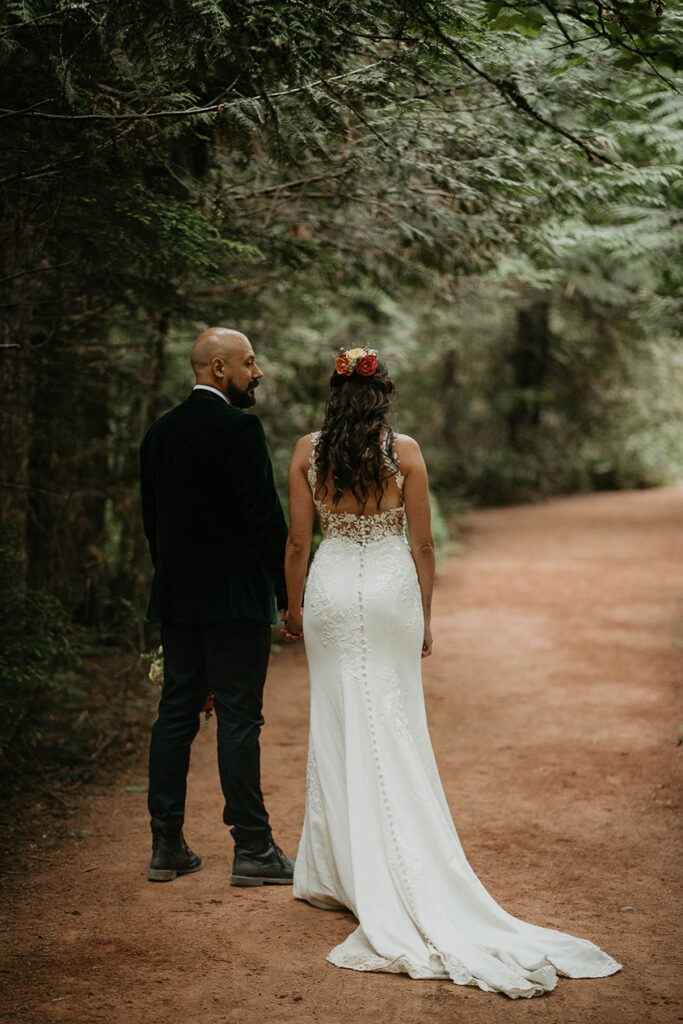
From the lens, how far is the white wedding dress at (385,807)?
362 centimetres

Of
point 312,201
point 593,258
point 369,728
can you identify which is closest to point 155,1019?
point 369,728

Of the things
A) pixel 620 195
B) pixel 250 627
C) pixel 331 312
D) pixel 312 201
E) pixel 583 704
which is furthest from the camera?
pixel 331 312

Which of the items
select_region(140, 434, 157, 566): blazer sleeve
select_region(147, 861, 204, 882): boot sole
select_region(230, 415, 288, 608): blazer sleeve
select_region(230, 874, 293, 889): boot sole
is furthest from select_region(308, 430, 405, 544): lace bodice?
select_region(147, 861, 204, 882): boot sole

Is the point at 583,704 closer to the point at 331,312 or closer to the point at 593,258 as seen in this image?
the point at 331,312

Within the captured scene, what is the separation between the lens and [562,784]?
20.2ft

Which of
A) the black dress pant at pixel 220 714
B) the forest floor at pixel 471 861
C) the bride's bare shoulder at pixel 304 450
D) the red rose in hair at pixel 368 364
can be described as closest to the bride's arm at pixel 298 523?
the bride's bare shoulder at pixel 304 450

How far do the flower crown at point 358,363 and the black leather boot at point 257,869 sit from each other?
2323 millimetres

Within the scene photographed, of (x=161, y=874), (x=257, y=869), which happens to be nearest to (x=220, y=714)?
(x=257, y=869)

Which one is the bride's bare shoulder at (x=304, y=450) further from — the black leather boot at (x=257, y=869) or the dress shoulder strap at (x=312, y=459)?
the black leather boot at (x=257, y=869)

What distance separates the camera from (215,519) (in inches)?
175

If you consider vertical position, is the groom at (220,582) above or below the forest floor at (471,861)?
above

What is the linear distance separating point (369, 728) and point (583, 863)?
64.9 inches

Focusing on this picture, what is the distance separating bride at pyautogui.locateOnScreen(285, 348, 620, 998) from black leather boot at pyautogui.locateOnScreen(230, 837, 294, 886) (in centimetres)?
29

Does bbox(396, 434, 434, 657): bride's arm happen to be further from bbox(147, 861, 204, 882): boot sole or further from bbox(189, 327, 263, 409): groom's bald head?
bbox(147, 861, 204, 882): boot sole
